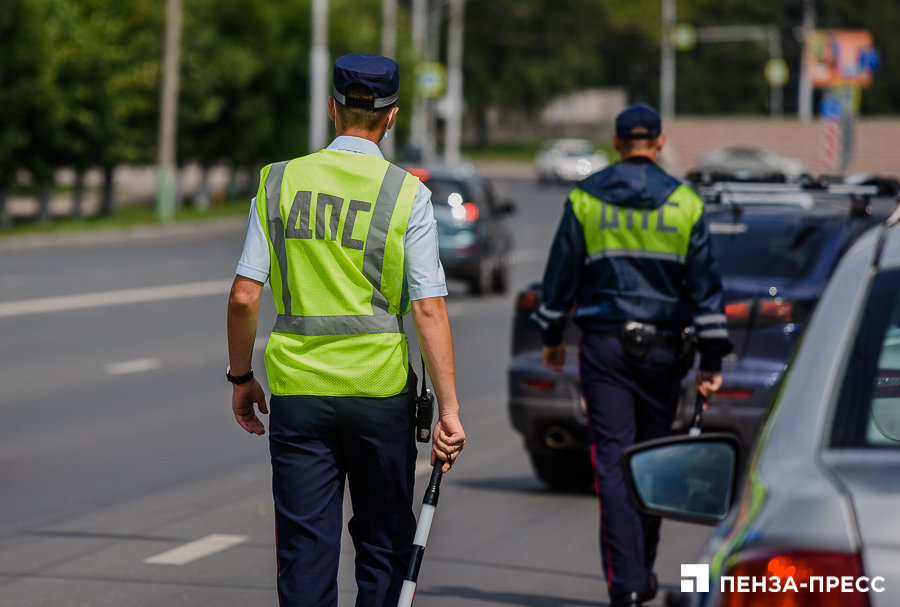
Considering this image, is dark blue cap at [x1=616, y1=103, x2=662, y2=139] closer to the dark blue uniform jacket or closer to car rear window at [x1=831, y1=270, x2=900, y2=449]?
the dark blue uniform jacket

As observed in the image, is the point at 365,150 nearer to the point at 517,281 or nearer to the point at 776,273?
the point at 776,273

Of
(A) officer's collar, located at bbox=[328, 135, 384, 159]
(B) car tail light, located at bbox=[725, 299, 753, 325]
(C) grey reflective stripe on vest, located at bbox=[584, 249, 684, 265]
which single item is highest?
(A) officer's collar, located at bbox=[328, 135, 384, 159]

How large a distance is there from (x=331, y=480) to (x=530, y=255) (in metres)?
23.9

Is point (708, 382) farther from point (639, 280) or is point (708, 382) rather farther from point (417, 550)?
point (417, 550)

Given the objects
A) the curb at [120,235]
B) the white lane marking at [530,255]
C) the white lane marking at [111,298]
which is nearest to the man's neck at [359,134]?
the white lane marking at [111,298]

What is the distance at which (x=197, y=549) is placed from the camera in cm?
638

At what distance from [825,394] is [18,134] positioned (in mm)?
30428

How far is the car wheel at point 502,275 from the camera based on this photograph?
813 inches

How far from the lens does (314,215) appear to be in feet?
12.5

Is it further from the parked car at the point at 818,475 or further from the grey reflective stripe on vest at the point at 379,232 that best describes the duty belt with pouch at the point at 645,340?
the parked car at the point at 818,475

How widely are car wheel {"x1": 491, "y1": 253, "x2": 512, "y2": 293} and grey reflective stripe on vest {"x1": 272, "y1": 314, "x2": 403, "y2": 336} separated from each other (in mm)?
16733

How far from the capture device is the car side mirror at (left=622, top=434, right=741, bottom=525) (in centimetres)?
270

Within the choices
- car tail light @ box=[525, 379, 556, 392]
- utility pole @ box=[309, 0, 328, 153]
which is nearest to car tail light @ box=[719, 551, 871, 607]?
car tail light @ box=[525, 379, 556, 392]

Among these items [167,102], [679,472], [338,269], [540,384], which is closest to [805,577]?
[679,472]
